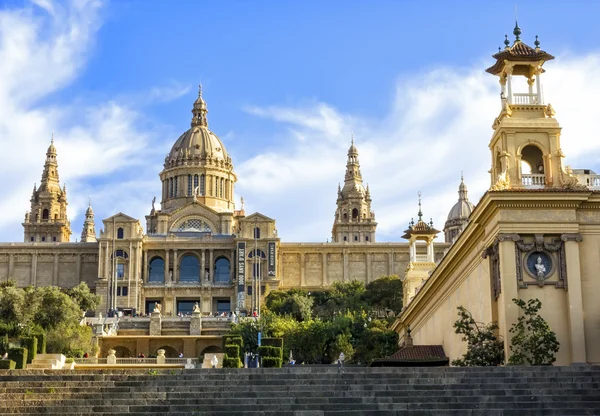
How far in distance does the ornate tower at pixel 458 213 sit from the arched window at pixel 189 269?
111 feet

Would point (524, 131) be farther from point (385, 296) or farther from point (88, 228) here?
point (88, 228)

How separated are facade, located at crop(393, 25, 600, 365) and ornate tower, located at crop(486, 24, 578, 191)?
0.03 metres

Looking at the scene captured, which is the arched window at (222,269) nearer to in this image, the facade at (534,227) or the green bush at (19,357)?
the green bush at (19,357)

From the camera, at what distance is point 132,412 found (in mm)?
27469

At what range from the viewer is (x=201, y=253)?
130750 mm

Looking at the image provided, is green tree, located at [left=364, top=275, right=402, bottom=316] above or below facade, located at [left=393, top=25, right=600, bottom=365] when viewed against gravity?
above

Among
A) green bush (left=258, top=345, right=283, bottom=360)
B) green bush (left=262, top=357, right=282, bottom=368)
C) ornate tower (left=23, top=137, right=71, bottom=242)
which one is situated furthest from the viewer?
ornate tower (left=23, top=137, right=71, bottom=242)

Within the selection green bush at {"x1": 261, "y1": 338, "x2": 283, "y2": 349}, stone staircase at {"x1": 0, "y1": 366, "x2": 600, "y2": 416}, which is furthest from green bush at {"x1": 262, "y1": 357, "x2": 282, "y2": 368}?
green bush at {"x1": 261, "y1": 338, "x2": 283, "y2": 349}

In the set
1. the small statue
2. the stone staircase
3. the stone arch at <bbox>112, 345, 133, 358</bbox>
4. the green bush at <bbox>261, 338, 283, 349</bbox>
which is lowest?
the stone staircase

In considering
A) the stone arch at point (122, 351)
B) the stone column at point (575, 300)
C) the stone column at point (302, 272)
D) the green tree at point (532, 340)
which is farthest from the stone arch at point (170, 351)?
the green tree at point (532, 340)

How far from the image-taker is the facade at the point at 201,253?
126625 millimetres

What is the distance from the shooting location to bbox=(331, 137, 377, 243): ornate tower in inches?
5738

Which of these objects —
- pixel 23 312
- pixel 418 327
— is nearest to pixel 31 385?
pixel 418 327

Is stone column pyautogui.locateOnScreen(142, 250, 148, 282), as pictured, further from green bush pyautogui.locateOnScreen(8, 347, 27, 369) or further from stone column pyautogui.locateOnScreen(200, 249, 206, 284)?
green bush pyautogui.locateOnScreen(8, 347, 27, 369)
